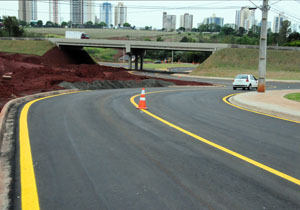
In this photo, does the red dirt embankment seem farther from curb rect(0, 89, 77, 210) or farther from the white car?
the white car

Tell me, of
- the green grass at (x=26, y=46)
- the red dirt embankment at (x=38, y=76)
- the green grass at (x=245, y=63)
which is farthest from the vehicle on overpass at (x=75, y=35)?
the green grass at (x=245, y=63)

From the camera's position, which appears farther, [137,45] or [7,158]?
[137,45]

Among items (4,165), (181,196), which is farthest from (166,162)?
(4,165)

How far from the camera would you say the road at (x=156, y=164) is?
4.35 m

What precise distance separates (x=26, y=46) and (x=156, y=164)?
81.7 meters

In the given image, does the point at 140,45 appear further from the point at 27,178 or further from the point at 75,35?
the point at 27,178

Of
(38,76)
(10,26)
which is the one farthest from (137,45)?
(10,26)

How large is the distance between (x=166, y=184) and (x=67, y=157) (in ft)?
7.30

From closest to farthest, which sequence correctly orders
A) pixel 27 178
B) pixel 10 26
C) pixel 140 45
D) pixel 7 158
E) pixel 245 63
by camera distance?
pixel 27 178, pixel 7 158, pixel 245 63, pixel 140 45, pixel 10 26

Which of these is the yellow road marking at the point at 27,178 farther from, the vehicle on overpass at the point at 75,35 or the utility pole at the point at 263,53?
the vehicle on overpass at the point at 75,35

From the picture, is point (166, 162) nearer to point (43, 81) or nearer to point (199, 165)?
point (199, 165)

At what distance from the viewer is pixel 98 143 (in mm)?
7281

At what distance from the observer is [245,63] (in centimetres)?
6750

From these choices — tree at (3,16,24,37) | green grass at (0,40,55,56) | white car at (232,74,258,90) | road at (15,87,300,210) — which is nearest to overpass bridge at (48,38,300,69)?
green grass at (0,40,55,56)
